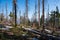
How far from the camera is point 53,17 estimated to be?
130 feet

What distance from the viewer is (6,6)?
62719 millimetres

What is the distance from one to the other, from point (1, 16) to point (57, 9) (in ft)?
107

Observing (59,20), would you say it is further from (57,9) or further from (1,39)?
(1,39)

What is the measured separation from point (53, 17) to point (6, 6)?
2914cm

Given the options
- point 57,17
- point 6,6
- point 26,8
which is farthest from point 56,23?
point 6,6

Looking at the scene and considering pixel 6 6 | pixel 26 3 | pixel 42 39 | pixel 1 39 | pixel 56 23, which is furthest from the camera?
pixel 6 6

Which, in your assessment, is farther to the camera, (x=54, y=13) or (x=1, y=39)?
(x=54, y=13)

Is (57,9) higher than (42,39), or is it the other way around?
(57,9)

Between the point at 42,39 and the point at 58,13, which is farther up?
the point at 58,13

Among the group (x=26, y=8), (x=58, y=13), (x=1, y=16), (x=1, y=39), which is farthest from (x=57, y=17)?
(x=1, y=16)

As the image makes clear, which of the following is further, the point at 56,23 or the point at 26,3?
the point at 26,3

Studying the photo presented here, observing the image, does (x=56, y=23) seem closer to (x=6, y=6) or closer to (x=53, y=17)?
(x=53, y=17)

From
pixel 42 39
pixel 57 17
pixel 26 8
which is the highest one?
pixel 26 8

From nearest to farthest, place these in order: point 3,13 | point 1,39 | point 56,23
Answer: point 1,39, point 56,23, point 3,13
